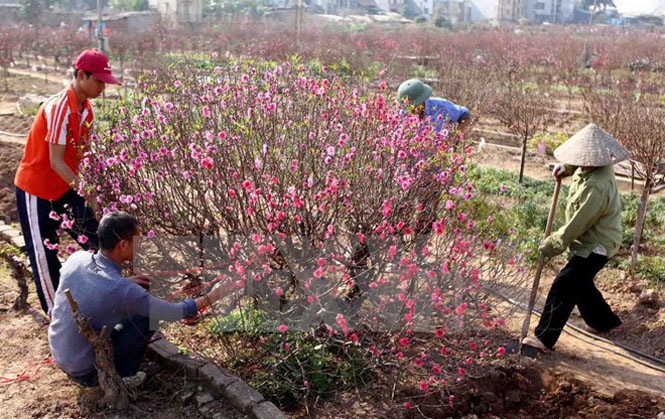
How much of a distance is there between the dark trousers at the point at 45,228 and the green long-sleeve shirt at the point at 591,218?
3071 mm

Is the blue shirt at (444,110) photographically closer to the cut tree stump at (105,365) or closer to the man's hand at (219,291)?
the man's hand at (219,291)

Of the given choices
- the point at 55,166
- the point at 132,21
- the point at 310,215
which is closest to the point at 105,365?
the point at 310,215

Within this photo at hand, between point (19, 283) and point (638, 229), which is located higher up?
point (638, 229)

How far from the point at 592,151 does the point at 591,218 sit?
1.44ft

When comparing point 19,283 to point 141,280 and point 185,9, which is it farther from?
point 185,9

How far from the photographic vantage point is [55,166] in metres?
4.29

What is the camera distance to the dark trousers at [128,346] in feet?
11.9

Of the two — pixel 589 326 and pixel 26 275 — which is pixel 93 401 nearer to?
pixel 26 275

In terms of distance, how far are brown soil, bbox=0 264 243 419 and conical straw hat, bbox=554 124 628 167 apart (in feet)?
8.78

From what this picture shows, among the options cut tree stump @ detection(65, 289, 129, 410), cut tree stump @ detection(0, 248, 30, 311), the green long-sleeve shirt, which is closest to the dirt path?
the green long-sleeve shirt

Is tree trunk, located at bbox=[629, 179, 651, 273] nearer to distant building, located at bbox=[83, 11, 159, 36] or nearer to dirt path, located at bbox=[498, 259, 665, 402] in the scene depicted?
dirt path, located at bbox=[498, 259, 665, 402]

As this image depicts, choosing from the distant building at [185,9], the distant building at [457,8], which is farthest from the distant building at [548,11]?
the distant building at [185,9]

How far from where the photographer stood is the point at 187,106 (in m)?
4.69

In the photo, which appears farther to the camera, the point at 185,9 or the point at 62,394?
the point at 185,9
